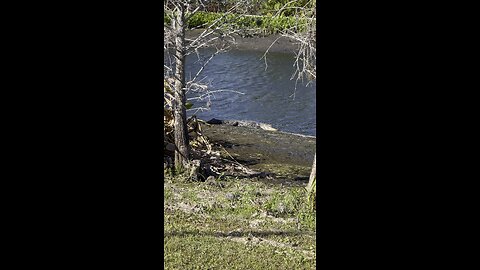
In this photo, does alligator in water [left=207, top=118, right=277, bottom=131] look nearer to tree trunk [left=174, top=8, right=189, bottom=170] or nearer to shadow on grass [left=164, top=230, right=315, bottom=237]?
tree trunk [left=174, top=8, right=189, bottom=170]

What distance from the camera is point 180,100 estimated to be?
33.6ft

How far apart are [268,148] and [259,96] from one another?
183 inches

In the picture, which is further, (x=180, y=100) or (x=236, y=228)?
(x=180, y=100)

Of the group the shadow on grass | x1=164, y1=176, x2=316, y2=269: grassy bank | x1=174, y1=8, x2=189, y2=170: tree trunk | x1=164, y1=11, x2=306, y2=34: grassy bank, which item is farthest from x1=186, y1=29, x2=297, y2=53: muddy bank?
the shadow on grass

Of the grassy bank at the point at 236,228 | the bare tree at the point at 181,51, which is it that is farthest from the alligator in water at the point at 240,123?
the grassy bank at the point at 236,228

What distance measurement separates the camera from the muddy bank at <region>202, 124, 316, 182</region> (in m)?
11.5

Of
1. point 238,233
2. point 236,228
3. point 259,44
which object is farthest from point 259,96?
point 238,233

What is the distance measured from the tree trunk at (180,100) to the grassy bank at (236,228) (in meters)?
1.13

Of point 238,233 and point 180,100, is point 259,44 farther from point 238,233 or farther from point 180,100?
point 238,233

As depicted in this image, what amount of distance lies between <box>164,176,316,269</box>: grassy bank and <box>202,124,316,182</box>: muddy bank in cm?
214

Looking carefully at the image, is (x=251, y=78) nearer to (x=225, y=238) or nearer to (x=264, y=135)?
(x=264, y=135)
